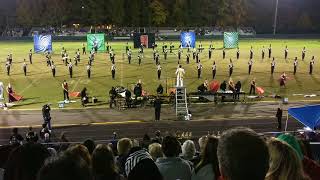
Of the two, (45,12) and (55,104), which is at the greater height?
(45,12)

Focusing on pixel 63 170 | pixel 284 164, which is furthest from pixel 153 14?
pixel 63 170

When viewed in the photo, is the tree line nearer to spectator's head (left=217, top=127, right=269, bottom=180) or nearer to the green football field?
the green football field

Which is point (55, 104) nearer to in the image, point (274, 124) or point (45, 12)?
point (274, 124)

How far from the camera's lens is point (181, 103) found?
77.7ft

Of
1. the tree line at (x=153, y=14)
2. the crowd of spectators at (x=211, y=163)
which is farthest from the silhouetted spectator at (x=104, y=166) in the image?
the tree line at (x=153, y=14)

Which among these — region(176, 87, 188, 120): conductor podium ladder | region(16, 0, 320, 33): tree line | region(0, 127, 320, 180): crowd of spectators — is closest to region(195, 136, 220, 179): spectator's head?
region(0, 127, 320, 180): crowd of spectators

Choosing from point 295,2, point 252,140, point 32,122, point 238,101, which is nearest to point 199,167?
point 252,140

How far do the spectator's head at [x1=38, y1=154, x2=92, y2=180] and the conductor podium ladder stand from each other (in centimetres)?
1996

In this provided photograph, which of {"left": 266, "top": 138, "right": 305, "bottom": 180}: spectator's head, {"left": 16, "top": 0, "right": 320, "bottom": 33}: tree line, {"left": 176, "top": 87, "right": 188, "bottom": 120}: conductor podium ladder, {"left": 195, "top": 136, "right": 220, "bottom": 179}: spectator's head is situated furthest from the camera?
{"left": 16, "top": 0, "right": 320, "bottom": 33}: tree line

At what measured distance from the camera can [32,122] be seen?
870 inches

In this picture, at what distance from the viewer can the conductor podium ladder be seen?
2264cm

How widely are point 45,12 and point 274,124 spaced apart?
75721 millimetres

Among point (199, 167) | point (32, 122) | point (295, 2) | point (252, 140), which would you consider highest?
point (295, 2)

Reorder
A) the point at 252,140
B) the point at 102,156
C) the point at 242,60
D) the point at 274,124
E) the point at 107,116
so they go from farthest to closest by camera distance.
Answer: the point at 242,60 < the point at 107,116 < the point at 274,124 < the point at 102,156 < the point at 252,140
